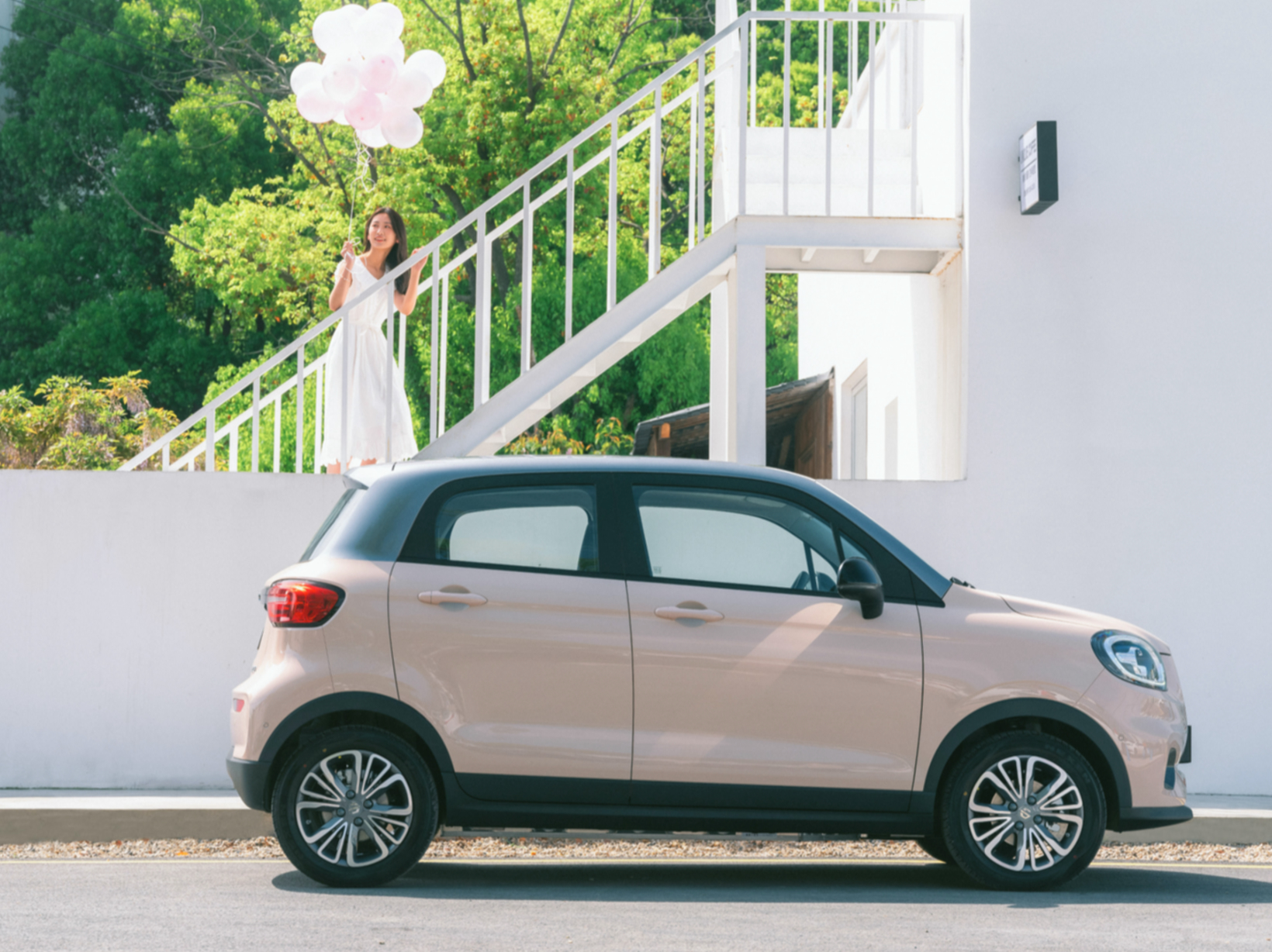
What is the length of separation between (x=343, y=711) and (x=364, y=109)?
5.70 metres

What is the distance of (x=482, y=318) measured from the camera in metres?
9.11

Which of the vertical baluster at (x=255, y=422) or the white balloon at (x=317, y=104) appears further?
the white balloon at (x=317, y=104)

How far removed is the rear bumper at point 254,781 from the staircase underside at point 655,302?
131 inches

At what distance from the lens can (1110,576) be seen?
30.0 feet

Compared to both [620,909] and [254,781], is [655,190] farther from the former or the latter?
[620,909]

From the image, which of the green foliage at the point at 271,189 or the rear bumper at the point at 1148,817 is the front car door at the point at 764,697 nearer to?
the rear bumper at the point at 1148,817

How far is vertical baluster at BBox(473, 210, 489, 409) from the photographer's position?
903 centimetres

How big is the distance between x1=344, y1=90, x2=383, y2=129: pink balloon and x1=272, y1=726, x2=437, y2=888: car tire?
18.9ft

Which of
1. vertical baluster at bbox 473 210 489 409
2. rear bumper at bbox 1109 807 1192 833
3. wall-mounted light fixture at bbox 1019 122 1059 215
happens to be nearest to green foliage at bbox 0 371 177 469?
vertical baluster at bbox 473 210 489 409

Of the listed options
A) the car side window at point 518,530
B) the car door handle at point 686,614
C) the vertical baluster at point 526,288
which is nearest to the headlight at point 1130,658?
the car door handle at point 686,614

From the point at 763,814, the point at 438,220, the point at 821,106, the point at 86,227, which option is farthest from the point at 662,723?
the point at 86,227

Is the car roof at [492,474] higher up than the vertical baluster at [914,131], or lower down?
lower down

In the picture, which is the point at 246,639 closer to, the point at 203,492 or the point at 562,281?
the point at 203,492

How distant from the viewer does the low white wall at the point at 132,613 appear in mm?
8727
